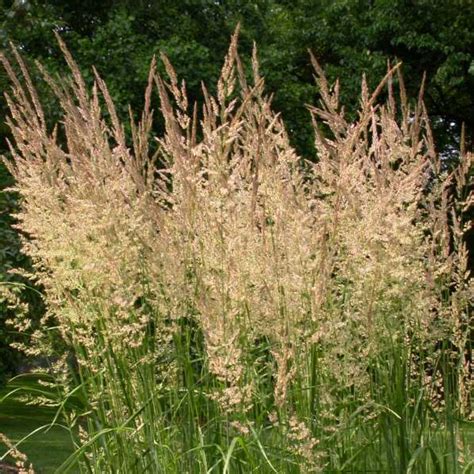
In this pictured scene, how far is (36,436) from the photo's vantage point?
41.0 ft

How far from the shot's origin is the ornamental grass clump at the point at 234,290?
2965 mm

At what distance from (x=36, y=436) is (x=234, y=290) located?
1011 cm

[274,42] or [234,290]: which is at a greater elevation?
[274,42]

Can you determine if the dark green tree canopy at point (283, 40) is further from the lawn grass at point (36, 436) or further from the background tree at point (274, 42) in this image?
the lawn grass at point (36, 436)

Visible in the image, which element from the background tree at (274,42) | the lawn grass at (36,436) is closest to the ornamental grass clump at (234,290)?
the lawn grass at (36,436)

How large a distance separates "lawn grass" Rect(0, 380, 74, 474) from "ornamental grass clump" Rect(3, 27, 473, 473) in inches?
212

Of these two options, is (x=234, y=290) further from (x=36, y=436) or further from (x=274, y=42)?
(x=274, y=42)

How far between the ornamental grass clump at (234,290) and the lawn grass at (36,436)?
538 centimetres

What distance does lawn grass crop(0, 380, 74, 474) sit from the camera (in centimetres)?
1036

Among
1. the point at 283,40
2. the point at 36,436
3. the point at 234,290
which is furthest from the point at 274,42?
the point at 234,290

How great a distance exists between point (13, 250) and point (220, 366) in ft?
21.1

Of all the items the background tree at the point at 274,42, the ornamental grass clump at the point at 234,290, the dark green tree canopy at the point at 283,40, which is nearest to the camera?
the ornamental grass clump at the point at 234,290

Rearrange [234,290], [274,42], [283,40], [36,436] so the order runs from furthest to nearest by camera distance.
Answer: [283,40] → [274,42] → [36,436] → [234,290]

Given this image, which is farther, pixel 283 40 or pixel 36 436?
pixel 283 40
